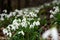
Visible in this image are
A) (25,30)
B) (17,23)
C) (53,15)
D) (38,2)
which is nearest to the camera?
(25,30)

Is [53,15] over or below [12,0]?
below

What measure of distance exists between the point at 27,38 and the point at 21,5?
236 inches

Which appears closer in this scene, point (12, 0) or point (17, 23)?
point (17, 23)

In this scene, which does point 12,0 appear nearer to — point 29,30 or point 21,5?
point 21,5

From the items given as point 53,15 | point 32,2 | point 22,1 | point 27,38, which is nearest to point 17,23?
point 27,38

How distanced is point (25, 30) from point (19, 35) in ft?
1.14

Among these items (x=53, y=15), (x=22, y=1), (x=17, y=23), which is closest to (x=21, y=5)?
(x=22, y=1)

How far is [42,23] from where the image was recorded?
175 inches

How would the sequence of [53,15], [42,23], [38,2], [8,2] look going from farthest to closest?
[38,2], [8,2], [53,15], [42,23]

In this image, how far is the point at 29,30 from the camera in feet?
10.8

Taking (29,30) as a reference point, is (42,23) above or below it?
above

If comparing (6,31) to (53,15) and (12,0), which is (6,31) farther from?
(12,0)

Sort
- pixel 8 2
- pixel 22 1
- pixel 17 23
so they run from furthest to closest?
pixel 22 1, pixel 8 2, pixel 17 23

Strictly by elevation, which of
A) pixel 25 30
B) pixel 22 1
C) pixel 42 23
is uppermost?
pixel 22 1
